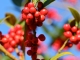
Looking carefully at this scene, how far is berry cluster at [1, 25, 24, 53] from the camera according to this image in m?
1.50

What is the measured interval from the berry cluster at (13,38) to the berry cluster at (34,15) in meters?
0.21

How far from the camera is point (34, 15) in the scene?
1.30 metres

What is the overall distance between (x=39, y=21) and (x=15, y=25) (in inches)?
16.0

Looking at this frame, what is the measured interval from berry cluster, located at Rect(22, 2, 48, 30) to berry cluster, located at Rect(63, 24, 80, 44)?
0.21 m

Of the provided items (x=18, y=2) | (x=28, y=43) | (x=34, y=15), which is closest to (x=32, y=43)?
(x=28, y=43)

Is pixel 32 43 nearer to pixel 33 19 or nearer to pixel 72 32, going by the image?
pixel 33 19

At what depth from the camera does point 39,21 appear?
1.30m

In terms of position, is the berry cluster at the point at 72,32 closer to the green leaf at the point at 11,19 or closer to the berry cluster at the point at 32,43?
the berry cluster at the point at 32,43

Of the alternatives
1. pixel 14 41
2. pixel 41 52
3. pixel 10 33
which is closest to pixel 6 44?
pixel 14 41

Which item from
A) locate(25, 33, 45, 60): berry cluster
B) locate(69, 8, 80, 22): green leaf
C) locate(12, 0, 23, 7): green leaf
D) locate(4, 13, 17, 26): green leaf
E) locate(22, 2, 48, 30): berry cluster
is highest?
locate(4, 13, 17, 26): green leaf

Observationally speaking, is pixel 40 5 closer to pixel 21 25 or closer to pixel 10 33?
pixel 21 25

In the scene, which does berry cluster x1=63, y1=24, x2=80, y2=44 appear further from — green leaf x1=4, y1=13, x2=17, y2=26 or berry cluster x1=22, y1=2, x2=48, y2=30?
green leaf x1=4, y1=13, x2=17, y2=26

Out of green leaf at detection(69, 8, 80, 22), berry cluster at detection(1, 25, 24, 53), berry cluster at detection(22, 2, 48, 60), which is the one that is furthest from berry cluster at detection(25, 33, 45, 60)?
green leaf at detection(69, 8, 80, 22)

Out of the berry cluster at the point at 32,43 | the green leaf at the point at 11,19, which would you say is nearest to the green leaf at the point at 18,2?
the green leaf at the point at 11,19
